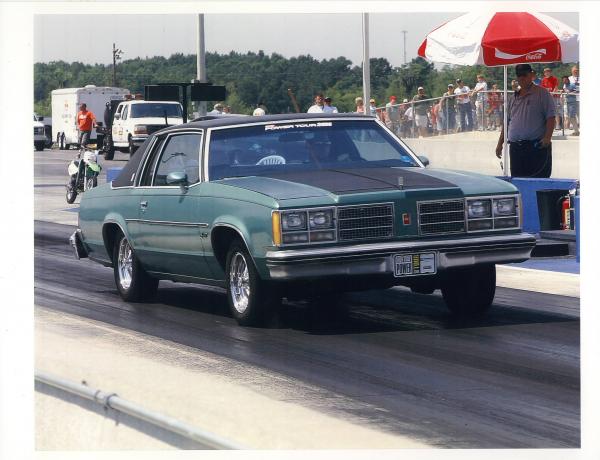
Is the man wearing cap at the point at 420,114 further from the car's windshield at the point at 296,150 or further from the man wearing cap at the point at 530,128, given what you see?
the car's windshield at the point at 296,150

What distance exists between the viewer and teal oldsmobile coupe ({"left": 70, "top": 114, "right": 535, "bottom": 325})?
33.9ft

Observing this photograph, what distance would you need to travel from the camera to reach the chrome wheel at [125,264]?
1252 centimetres

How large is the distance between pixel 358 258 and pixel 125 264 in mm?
3092

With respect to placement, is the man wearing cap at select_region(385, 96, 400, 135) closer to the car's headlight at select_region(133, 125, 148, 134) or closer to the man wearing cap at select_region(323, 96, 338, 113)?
the man wearing cap at select_region(323, 96, 338, 113)

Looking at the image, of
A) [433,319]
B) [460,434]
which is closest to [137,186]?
[433,319]

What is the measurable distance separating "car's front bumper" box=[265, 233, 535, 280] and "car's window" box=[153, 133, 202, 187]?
1599 millimetres

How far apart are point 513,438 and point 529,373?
1.79m

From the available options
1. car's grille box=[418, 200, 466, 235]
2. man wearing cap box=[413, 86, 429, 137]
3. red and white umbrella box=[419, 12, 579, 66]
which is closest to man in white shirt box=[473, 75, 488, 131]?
man wearing cap box=[413, 86, 429, 137]

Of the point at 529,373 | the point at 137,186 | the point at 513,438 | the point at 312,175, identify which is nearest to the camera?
the point at 513,438

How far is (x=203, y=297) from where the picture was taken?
12.9 meters

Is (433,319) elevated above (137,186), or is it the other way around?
(137,186)
